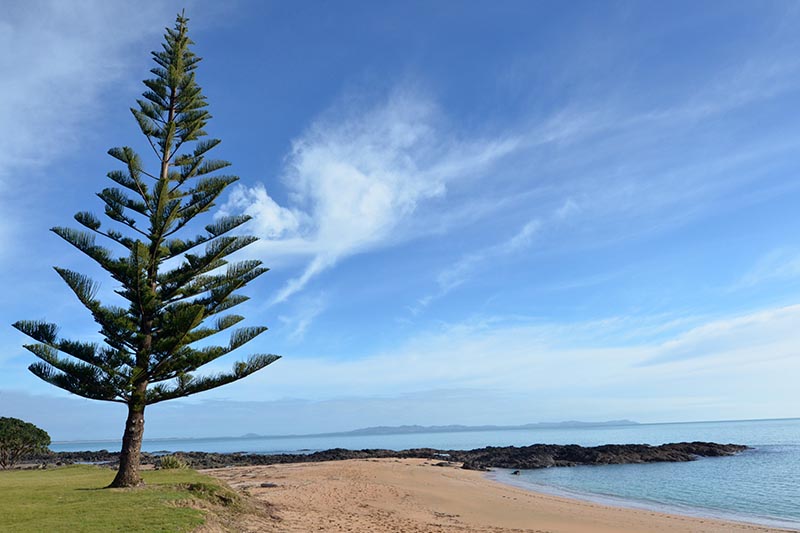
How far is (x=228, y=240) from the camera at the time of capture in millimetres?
12047

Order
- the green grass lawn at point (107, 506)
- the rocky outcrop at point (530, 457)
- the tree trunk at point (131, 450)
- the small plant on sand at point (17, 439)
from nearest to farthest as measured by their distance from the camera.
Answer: the green grass lawn at point (107, 506) < the tree trunk at point (131, 450) < the small plant on sand at point (17, 439) < the rocky outcrop at point (530, 457)

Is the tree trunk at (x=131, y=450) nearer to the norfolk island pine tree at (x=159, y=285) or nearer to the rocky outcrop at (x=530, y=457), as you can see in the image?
the norfolk island pine tree at (x=159, y=285)

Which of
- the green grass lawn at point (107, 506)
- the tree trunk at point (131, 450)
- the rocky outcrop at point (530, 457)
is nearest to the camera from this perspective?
the green grass lawn at point (107, 506)

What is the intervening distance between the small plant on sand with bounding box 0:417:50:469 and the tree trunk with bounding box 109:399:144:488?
16.3 m

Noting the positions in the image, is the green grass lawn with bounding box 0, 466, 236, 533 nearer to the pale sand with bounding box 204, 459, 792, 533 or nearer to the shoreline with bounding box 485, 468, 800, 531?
the pale sand with bounding box 204, 459, 792, 533

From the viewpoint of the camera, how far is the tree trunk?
1060 cm

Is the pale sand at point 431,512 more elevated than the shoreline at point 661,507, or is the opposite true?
the pale sand at point 431,512

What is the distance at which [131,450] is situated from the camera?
35.4 ft

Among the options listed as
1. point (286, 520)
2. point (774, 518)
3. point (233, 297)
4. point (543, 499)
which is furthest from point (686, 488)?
point (233, 297)

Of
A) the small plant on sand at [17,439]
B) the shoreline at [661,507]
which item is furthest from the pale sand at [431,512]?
the small plant on sand at [17,439]

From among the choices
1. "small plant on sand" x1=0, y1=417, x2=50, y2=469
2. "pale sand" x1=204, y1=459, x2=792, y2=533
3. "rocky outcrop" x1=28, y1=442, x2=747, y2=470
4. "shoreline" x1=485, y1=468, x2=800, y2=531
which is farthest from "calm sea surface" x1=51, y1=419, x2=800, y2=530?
"small plant on sand" x1=0, y1=417, x2=50, y2=469

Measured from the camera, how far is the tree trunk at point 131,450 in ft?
34.8

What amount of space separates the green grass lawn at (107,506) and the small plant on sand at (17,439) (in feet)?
45.2

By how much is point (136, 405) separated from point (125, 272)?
303 cm
